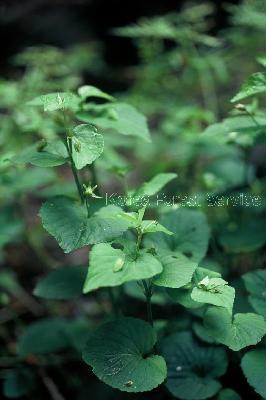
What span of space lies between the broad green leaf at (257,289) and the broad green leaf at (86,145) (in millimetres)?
717

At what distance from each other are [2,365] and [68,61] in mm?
3008

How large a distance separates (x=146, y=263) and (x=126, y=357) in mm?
325

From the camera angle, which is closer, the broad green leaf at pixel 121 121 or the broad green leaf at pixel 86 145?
the broad green leaf at pixel 86 145

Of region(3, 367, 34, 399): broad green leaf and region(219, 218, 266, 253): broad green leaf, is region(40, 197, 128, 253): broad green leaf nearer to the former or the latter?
region(219, 218, 266, 253): broad green leaf

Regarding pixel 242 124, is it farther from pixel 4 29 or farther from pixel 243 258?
pixel 4 29

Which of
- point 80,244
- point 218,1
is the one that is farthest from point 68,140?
point 218,1

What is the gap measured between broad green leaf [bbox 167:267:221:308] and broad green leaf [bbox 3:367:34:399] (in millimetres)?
955

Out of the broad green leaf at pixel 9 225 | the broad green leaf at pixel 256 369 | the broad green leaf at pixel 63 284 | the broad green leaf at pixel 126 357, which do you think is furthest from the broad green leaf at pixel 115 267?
the broad green leaf at pixel 9 225

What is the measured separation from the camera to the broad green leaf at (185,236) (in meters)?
1.57

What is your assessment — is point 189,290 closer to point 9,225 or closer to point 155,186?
point 155,186

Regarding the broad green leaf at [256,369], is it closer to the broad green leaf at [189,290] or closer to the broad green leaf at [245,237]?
the broad green leaf at [189,290]

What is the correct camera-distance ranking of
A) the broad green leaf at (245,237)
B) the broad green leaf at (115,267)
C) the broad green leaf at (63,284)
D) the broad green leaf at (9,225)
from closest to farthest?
the broad green leaf at (115,267) → the broad green leaf at (63,284) → the broad green leaf at (245,237) → the broad green leaf at (9,225)

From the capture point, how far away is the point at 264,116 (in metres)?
1.66

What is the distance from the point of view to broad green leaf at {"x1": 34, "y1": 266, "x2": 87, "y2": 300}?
1.68 m
